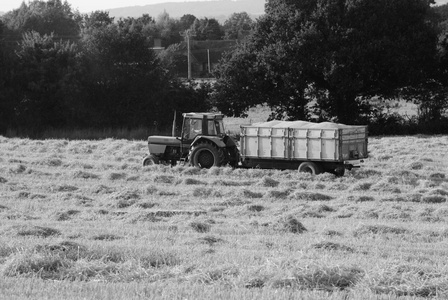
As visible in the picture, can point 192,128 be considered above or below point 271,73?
below

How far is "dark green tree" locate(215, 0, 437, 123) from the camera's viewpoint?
132ft

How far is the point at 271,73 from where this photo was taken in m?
41.1

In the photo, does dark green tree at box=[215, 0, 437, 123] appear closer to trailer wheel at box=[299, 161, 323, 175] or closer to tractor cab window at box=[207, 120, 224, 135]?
tractor cab window at box=[207, 120, 224, 135]

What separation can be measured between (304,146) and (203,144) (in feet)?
9.94

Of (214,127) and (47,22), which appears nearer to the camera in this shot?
(214,127)

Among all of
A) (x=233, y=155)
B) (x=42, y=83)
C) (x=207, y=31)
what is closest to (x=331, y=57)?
(x=42, y=83)

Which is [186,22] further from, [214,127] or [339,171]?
[339,171]

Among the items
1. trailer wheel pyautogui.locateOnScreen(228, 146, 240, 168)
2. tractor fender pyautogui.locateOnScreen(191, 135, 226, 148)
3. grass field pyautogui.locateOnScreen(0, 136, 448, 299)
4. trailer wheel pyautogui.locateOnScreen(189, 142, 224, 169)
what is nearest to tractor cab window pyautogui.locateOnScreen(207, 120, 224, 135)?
tractor fender pyautogui.locateOnScreen(191, 135, 226, 148)

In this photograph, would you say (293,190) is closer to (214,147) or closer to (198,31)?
(214,147)

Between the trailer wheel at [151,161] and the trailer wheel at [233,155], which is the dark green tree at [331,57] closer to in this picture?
the trailer wheel at [233,155]

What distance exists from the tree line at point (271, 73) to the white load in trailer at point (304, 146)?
52.3 ft

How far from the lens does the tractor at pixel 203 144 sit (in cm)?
2436

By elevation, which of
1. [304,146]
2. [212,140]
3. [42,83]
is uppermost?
[42,83]

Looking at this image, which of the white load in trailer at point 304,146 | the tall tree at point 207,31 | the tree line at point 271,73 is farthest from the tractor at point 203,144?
the tall tree at point 207,31
